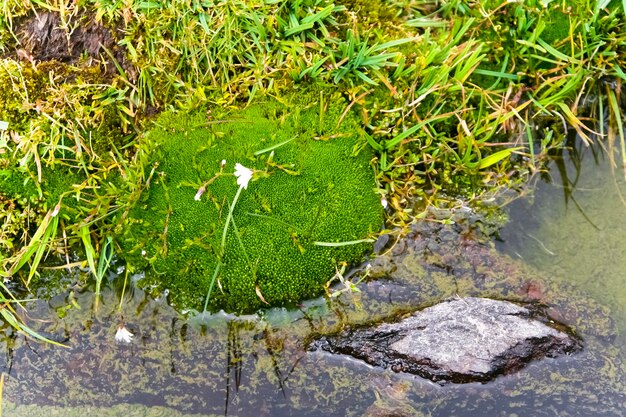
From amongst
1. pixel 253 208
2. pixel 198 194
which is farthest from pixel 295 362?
pixel 198 194

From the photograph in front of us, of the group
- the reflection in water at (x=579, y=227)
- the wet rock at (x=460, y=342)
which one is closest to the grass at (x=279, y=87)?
the reflection in water at (x=579, y=227)

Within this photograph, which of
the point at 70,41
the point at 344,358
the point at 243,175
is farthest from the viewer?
the point at 70,41

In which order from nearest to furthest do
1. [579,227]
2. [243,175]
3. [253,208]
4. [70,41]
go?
[243,175] < [253,208] < [70,41] < [579,227]

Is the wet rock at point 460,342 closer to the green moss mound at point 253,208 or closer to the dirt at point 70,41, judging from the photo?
the green moss mound at point 253,208

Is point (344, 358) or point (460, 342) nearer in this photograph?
point (460, 342)

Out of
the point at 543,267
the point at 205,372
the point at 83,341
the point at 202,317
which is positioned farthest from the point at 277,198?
the point at 543,267

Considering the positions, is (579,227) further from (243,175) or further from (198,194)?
(198,194)

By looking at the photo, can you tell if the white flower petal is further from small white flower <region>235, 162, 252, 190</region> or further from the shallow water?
small white flower <region>235, 162, 252, 190</region>
